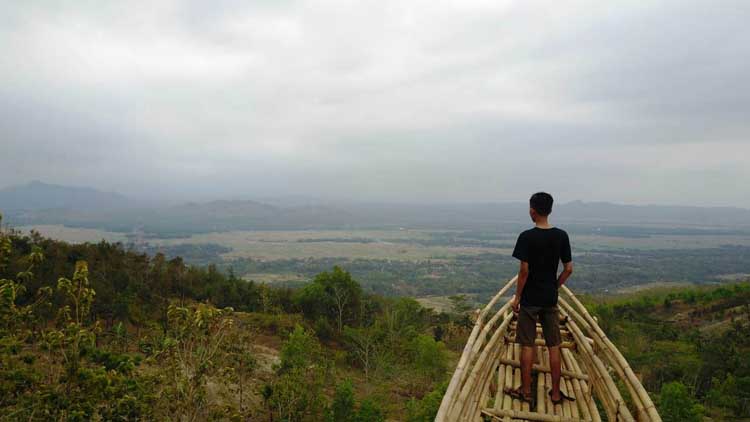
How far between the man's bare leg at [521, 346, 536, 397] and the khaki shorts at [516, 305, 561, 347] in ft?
0.18

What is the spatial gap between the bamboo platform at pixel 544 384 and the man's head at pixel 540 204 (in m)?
1.27

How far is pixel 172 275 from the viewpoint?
17.0m

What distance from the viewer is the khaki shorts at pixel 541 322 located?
325cm

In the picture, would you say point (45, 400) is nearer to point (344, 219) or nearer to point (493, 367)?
point (493, 367)

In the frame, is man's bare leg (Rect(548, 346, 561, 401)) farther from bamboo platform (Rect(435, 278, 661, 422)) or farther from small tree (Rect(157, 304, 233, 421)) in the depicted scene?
small tree (Rect(157, 304, 233, 421))

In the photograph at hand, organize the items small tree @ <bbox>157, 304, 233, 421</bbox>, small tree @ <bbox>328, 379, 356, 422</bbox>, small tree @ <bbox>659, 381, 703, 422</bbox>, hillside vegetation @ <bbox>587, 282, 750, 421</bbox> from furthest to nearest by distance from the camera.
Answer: hillside vegetation @ <bbox>587, 282, 750, 421</bbox> < small tree @ <bbox>659, 381, 703, 422</bbox> < small tree @ <bbox>328, 379, 356, 422</bbox> < small tree @ <bbox>157, 304, 233, 421</bbox>

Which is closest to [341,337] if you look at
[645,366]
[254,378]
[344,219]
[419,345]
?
[419,345]

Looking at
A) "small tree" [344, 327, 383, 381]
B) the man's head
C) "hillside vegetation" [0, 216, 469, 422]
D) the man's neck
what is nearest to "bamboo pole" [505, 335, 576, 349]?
the man's neck

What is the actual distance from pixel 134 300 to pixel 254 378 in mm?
6757

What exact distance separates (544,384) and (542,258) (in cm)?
120

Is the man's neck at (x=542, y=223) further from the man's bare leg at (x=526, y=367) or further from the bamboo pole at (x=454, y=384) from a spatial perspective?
the bamboo pole at (x=454, y=384)

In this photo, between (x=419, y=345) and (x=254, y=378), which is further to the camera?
(x=419, y=345)

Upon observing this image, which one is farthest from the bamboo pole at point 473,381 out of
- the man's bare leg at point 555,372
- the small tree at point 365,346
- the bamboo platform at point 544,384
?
the small tree at point 365,346

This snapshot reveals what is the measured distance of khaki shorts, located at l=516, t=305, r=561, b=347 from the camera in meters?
3.25
